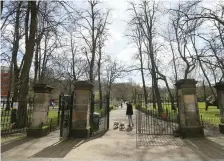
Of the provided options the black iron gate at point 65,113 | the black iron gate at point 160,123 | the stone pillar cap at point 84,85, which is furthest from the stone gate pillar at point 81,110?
the black iron gate at point 160,123

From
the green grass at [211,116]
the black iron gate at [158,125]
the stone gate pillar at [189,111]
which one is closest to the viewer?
the stone gate pillar at [189,111]

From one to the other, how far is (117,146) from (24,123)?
681 centimetres

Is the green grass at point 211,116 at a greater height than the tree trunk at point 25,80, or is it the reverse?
the tree trunk at point 25,80

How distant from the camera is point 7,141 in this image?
841 cm

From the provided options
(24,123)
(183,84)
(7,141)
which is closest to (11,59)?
(24,123)

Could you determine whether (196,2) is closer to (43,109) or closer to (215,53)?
(215,53)

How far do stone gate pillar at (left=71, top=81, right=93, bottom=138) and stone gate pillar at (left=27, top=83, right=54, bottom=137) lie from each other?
4.61 ft

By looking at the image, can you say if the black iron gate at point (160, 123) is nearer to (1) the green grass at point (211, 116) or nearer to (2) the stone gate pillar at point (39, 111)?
(1) the green grass at point (211, 116)

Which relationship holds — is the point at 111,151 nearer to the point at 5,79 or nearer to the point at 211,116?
the point at 211,116

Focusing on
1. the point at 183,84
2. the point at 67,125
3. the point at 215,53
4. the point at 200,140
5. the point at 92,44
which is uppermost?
the point at 92,44

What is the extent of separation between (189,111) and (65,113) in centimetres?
600

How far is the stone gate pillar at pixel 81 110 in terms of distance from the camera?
31.6 ft

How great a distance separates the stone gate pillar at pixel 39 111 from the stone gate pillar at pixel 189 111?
655 cm

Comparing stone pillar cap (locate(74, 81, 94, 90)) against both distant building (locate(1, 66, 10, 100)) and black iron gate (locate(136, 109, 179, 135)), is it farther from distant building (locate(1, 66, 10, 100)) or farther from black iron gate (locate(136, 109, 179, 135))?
distant building (locate(1, 66, 10, 100))
